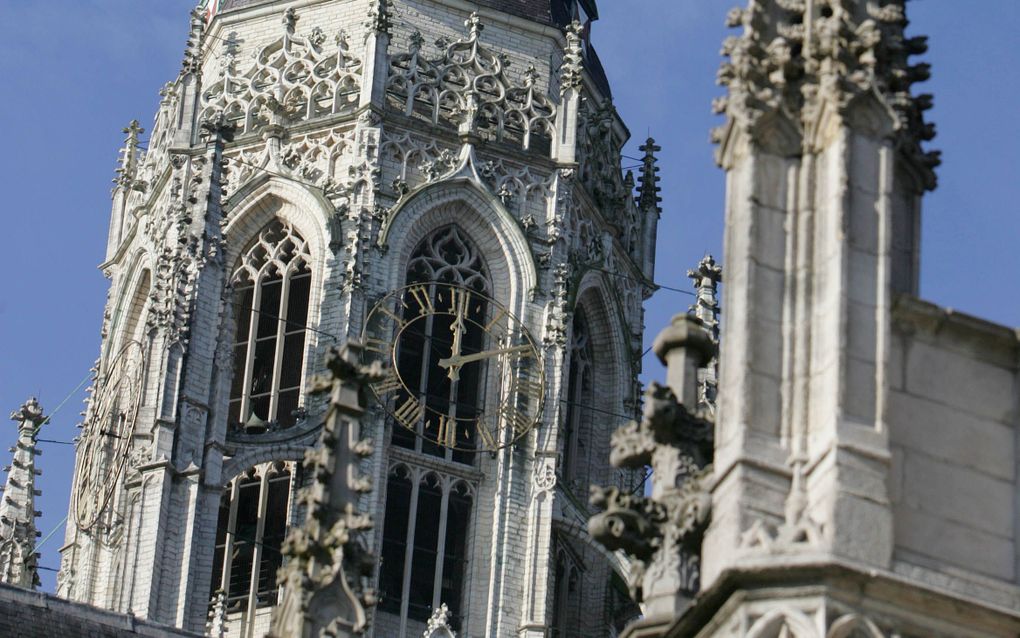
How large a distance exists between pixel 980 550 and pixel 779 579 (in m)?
0.95

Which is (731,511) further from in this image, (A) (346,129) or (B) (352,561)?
(A) (346,129)

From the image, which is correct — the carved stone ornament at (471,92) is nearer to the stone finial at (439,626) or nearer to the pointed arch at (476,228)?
the pointed arch at (476,228)

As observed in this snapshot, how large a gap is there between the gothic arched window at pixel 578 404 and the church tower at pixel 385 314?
0.05 metres

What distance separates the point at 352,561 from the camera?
703 inches

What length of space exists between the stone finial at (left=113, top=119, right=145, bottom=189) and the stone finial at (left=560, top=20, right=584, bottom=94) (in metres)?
7.42

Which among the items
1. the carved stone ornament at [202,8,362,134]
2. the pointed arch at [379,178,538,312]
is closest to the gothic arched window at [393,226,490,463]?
the pointed arch at [379,178,538,312]

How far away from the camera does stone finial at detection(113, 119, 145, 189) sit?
53531 mm

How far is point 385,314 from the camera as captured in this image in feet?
155

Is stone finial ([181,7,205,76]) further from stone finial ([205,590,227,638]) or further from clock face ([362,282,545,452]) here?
stone finial ([205,590,227,638])

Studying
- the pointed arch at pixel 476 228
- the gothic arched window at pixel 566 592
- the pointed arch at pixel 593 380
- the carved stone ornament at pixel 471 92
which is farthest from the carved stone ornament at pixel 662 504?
the carved stone ornament at pixel 471 92

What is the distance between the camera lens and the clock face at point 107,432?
4669cm

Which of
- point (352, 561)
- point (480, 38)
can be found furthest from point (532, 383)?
point (352, 561)

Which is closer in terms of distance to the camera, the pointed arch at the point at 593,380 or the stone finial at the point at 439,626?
the stone finial at the point at 439,626

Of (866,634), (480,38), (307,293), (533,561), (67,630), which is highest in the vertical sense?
(480,38)
